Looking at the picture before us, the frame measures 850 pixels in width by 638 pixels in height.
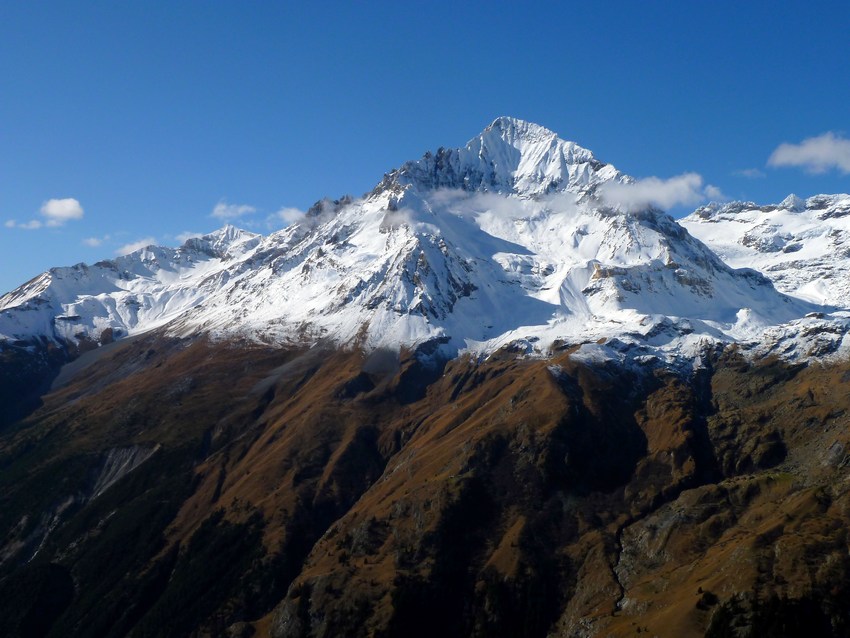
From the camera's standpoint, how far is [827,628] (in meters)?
196

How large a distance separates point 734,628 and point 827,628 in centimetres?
2168

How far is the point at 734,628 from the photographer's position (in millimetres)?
199000
